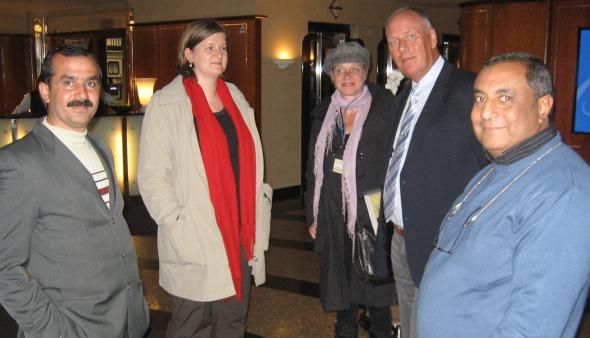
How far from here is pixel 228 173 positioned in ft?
7.89

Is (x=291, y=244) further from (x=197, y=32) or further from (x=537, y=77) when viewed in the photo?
(x=537, y=77)

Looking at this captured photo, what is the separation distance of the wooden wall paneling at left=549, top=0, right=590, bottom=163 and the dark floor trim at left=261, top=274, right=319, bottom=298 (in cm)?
391

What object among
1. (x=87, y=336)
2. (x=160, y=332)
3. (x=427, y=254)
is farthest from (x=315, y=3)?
(x=87, y=336)

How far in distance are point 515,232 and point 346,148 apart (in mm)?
1648

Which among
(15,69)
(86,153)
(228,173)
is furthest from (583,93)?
(15,69)

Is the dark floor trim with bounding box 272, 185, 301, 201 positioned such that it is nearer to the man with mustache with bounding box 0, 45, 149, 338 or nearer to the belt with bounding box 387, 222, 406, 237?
the belt with bounding box 387, 222, 406, 237

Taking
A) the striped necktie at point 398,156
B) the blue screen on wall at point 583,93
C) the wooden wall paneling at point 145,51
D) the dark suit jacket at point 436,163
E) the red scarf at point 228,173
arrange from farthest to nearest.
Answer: the wooden wall paneling at point 145,51 < the blue screen on wall at point 583,93 < the red scarf at point 228,173 < the striped necktie at point 398,156 < the dark suit jacket at point 436,163

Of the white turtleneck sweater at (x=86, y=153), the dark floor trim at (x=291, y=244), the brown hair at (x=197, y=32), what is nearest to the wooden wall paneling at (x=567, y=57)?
the dark floor trim at (x=291, y=244)

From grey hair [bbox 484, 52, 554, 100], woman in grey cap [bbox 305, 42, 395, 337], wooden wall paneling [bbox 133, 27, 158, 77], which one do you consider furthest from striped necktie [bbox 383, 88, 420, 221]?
wooden wall paneling [bbox 133, 27, 158, 77]

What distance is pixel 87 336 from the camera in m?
1.65

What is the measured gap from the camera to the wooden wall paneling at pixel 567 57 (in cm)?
633

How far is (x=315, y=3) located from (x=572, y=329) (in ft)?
25.8

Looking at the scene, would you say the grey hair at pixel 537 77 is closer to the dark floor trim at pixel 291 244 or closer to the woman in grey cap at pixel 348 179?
the woman in grey cap at pixel 348 179

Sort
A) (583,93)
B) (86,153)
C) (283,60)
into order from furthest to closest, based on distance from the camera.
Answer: (283,60) → (583,93) → (86,153)
